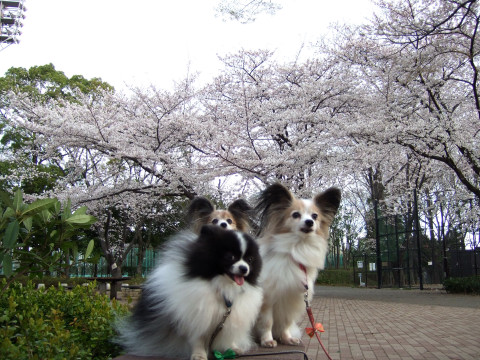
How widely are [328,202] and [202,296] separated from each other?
1.69m

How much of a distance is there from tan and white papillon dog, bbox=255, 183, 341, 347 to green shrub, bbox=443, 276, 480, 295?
1380 cm

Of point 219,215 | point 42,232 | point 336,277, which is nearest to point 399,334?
point 219,215

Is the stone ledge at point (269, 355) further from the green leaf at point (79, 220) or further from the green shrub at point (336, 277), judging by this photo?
the green shrub at point (336, 277)

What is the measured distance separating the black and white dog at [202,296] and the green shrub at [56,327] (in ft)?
1.55

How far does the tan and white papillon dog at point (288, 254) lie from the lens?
2928 millimetres

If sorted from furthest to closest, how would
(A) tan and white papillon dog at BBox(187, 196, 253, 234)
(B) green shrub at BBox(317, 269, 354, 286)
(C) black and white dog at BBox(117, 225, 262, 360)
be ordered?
(B) green shrub at BBox(317, 269, 354, 286) < (A) tan and white papillon dog at BBox(187, 196, 253, 234) < (C) black and white dog at BBox(117, 225, 262, 360)

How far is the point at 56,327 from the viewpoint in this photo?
253 cm

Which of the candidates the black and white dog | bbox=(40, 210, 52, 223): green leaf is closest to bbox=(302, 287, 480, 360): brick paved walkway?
the black and white dog

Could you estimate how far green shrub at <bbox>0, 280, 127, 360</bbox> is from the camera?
2227mm

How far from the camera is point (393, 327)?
7180 millimetres

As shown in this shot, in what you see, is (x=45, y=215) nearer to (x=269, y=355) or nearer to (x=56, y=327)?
(x=56, y=327)

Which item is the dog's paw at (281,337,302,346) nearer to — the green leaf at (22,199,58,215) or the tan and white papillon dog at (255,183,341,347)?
the tan and white papillon dog at (255,183,341,347)

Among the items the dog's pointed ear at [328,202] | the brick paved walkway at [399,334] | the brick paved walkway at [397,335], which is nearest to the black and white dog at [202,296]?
the brick paved walkway at [397,335]

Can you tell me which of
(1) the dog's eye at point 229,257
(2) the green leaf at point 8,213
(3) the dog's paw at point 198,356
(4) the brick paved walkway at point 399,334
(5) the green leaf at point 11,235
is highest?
(2) the green leaf at point 8,213
